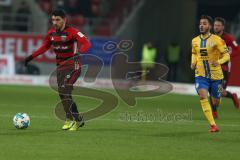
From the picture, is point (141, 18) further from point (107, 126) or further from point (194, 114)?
point (107, 126)

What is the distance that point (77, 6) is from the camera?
36.5 metres

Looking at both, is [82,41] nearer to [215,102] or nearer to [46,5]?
[215,102]

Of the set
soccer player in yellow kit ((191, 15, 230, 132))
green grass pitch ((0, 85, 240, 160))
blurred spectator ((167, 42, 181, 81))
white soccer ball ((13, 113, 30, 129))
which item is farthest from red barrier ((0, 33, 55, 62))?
white soccer ball ((13, 113, 30, 129))

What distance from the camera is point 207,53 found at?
16.0 metres

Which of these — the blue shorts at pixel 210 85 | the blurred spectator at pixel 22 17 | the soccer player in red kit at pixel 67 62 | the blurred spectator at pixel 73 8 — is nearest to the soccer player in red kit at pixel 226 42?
the blue shorts at pixel 210 85

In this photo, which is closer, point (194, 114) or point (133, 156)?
point (133, 156)

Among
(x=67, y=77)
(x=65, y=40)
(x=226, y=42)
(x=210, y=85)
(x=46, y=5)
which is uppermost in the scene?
(x=65, y=40)

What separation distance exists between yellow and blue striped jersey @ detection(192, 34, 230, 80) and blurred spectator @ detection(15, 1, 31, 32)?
67.6 feet

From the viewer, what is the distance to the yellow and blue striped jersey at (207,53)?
15.9m

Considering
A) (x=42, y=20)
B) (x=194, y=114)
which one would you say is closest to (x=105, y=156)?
(x=194, y=114)

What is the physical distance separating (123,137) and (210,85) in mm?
3066

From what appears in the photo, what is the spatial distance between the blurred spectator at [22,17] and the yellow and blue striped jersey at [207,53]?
67.6 feet

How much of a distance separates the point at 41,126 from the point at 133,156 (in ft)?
14.7

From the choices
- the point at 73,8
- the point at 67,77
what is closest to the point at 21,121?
the point at 67,77
